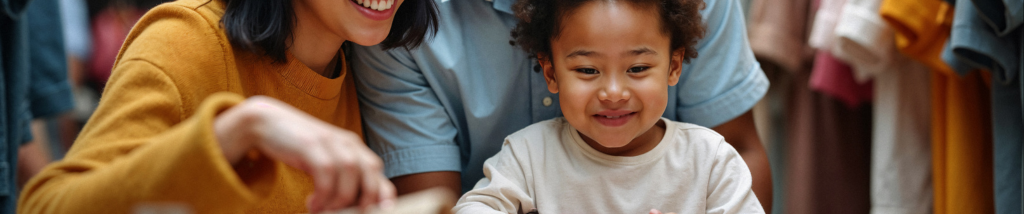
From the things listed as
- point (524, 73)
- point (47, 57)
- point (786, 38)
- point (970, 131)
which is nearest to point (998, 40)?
point (970, 131)

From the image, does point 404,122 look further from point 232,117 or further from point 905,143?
point 905,143

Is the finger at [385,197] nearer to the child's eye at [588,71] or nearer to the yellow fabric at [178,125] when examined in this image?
the yellow fabric at [178,125]

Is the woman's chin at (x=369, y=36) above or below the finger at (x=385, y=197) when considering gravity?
below

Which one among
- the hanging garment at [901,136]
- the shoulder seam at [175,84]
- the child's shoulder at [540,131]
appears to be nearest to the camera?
the shoulder seam at [175,84]

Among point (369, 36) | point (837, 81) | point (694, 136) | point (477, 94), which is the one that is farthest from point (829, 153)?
point (369, 36)

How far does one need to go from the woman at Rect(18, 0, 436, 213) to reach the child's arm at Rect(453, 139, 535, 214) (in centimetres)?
18

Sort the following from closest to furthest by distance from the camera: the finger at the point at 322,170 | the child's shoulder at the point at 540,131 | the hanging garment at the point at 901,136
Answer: the finger at the point at 322,170 → the child's shoulder at the point at 540,131 → the hanging garment at the point at 901,136

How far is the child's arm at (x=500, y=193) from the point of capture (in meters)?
0.79

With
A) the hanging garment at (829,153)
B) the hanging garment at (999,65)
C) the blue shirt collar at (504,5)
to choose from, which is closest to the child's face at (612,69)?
the blue shirt collar at (504,5)

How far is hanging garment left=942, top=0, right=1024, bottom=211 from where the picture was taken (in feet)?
3.29

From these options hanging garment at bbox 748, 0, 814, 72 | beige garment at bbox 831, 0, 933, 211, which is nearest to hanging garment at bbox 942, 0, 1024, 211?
beige garment at bbox 831, 0, 933, 211

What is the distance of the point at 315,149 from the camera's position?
0.47m

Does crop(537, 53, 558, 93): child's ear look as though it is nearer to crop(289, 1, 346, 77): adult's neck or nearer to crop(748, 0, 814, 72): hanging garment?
crop(289, 1, 346, 77): adult's neck

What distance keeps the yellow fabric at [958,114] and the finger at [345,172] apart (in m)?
0.95
